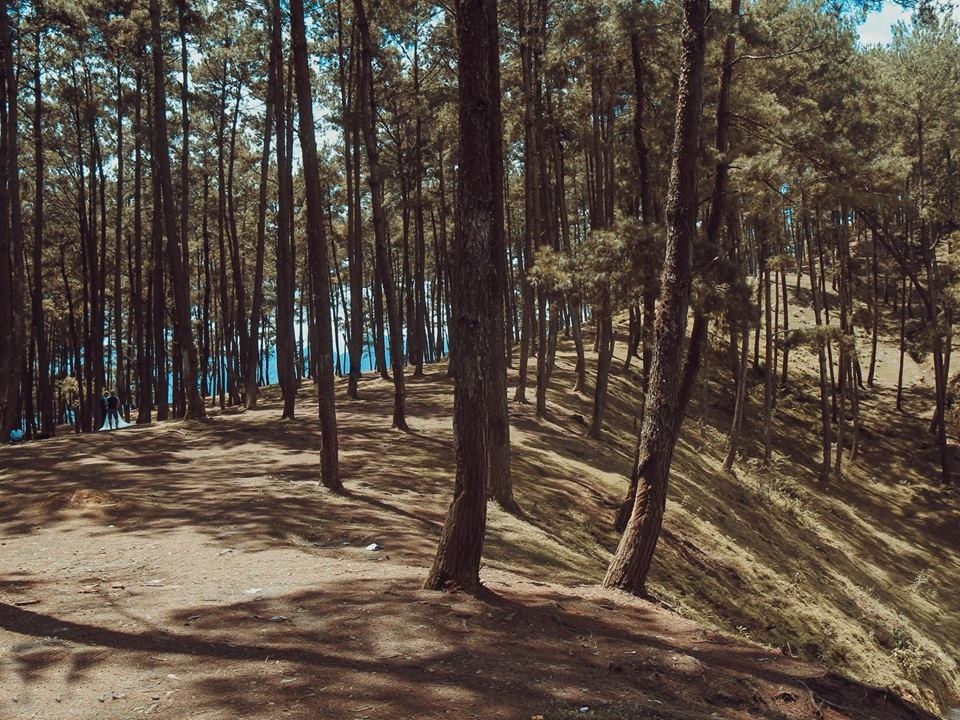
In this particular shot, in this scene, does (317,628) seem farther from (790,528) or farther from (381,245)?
(790,528)

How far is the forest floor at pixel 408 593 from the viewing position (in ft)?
16.7

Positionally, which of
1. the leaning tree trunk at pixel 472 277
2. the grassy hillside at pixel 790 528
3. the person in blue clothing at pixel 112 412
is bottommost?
the grassy hillside at pixel 790 528

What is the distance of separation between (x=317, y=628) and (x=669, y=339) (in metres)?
5.32

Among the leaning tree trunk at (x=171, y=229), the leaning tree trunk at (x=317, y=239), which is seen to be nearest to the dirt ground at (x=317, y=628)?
the leaning tree trunk at (x=317, y=239)

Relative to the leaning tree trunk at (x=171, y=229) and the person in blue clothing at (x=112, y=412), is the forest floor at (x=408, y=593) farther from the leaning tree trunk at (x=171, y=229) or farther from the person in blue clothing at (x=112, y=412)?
the person in blue clothing at (x=112, y=412)

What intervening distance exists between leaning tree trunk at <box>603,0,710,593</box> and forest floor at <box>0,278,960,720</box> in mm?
670

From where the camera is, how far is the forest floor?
200 inches

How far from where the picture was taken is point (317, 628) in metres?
6.05

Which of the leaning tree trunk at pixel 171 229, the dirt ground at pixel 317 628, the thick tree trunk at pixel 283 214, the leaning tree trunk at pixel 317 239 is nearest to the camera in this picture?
the dirt ground at pixel 317 628

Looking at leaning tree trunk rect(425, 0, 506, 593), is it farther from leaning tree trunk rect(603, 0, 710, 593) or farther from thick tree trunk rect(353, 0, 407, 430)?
thick tree trunk rect(353, 0, 407, 430)

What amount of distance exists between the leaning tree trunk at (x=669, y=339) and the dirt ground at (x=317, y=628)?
69 centimetres

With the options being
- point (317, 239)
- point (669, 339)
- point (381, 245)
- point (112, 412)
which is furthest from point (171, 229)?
point (669, 339)

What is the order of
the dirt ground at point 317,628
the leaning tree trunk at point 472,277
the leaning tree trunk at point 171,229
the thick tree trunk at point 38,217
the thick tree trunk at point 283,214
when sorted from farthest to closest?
the thick tree trunk at point 38,217
the thick tree trunk at point 283,214
the leaning tree trunk at point 171,229
the leaning tree trunk at point 472,277
the dirt ground at point 317,628

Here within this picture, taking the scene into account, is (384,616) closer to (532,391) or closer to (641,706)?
(641,706)
